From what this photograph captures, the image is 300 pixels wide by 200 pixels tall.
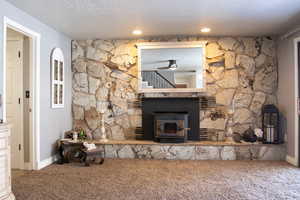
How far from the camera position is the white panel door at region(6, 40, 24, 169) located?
3686 mm

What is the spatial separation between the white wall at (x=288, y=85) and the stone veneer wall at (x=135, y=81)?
201mm

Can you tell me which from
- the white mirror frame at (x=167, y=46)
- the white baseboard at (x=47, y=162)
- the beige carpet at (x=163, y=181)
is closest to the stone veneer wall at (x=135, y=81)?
the white mirror frame at (x=167, y=46)

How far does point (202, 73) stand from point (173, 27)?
1120mm

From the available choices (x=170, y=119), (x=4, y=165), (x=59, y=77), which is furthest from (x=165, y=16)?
(x=4, y=165)

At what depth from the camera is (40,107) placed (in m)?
3.71

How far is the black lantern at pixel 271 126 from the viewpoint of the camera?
425cm

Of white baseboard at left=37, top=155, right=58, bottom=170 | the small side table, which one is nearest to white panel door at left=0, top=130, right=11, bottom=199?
white baseboard at left=37, top=155, right=58, bottom=170

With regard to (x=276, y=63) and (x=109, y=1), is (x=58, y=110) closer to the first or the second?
(x=109, y=1)

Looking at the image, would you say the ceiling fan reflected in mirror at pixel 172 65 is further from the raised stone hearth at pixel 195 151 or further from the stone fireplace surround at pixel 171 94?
the raised stone hearth at pixel 195 151

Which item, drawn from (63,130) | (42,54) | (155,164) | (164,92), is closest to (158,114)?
(164,92)

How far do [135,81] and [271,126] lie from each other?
2745mm

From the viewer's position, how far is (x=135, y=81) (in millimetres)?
4773

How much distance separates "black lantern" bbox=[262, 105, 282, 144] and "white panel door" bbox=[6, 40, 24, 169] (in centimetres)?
427

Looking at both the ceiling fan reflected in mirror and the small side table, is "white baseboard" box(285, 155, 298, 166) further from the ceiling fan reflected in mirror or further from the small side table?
the small side table
